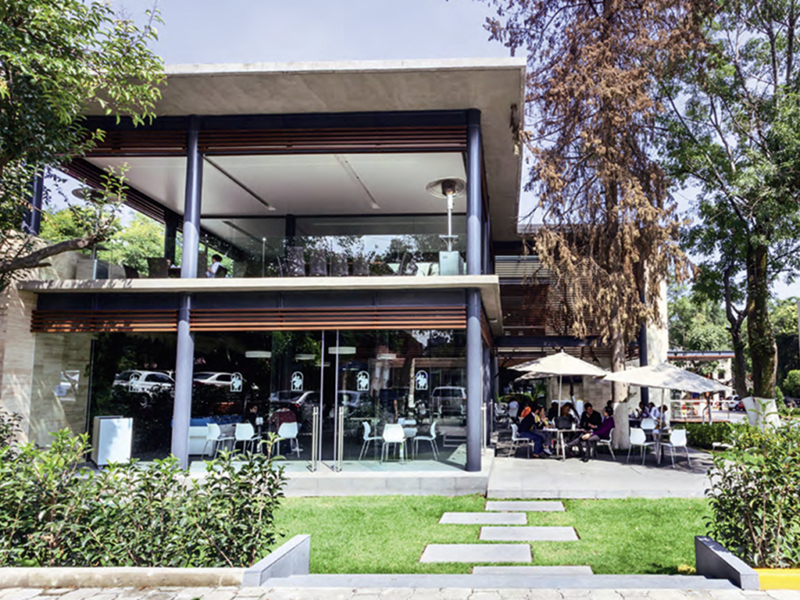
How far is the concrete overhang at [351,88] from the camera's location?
10758 mm

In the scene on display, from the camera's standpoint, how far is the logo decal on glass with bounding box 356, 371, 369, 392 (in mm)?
12258

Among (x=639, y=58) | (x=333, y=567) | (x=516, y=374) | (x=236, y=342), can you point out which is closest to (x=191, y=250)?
(x=236, y=342)

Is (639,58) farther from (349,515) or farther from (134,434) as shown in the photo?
(134,434)

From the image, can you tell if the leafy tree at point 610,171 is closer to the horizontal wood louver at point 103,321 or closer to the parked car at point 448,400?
the parked car at point 448,400

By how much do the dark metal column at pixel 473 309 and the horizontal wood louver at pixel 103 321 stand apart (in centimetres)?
556

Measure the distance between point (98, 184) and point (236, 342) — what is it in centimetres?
551

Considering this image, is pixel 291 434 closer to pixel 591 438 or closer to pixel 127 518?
pixel 591 438

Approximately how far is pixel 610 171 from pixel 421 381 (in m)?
7.60

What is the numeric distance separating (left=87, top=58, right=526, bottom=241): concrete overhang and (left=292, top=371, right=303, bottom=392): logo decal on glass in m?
5.17

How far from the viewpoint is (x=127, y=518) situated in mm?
5312

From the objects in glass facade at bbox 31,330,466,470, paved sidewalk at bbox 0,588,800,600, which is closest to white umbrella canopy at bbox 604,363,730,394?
glass facade at bbox 31,330,466,470

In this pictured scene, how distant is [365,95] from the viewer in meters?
11.6

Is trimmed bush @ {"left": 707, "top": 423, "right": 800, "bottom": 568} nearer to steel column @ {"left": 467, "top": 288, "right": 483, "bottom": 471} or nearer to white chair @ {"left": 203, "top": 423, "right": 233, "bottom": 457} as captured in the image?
steel column @ {"left": 467, "top": 288, "right": 483, "bottom": 471}

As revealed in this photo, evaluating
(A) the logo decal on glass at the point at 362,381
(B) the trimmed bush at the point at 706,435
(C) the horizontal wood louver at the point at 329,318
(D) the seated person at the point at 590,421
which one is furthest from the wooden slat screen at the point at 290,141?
(B) the trimmed bush at the point at 706,435
